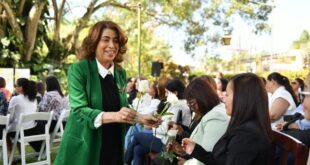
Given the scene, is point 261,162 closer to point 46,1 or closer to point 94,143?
point 94,143

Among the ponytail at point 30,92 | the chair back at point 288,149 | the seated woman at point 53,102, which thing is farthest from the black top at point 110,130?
the seated woman at point 53,102

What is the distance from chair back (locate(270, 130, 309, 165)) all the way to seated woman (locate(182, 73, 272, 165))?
0.28 feet

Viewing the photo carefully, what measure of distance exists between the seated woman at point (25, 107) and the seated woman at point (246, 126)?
401cm

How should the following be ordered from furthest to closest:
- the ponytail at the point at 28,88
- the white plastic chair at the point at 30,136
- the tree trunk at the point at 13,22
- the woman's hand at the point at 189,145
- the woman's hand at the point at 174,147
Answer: the tree trunk at the point at 13,22 < the ponytail at the point at 28,88 < the white plastic chair at the point at 30,136 < the woman's hand at the point at 174,147 < the woman's hand at the point at 189,145

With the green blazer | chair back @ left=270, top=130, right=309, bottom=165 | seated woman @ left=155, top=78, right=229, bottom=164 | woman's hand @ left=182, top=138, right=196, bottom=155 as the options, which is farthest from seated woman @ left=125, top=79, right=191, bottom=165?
the green blazer

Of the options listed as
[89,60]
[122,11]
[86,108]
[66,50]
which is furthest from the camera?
[122,11]

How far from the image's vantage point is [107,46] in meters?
2.12

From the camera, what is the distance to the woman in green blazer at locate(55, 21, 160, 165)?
2.00 m

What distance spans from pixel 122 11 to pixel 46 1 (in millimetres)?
6718

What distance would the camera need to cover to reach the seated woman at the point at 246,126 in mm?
2049

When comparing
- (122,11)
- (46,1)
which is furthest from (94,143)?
(122,11)

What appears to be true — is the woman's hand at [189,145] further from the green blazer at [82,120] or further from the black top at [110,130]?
the green blazer at [82,120]

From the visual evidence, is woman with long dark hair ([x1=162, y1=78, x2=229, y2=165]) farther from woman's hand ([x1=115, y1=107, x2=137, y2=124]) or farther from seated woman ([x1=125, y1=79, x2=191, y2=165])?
seated woman ([x1=125, y1=79, x2=191, y2=165])

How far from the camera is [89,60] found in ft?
6.98
